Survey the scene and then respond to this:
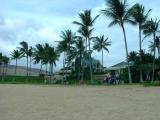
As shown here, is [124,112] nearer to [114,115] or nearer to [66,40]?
[114,115]

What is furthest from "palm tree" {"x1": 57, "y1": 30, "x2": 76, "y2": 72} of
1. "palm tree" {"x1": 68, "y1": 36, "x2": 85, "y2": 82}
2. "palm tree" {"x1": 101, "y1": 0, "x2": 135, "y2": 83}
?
"palm tree" {"x1": 101, "y1": 0, "x2": 135, "y2": 83}

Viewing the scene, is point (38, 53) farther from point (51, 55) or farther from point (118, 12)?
point (118, 12)

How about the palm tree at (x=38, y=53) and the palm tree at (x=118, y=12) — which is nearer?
the palm tree at (x=118, y=12)

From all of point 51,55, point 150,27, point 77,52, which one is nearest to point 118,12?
point 150,27

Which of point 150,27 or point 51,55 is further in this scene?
point 51,55

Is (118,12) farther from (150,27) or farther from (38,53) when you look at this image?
(38,53)

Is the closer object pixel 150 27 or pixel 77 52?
pixel 150 27

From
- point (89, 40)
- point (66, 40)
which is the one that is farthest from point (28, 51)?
point (89, 40)

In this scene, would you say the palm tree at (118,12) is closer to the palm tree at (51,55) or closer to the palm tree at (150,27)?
the palm tree at (150,27)

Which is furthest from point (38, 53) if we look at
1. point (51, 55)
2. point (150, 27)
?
point (150, 27)

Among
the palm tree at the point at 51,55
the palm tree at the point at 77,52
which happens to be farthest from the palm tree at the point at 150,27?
the palm tree at the point at 51,55

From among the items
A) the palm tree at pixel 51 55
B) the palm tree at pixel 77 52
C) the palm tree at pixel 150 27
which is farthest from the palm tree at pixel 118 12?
the palm tree at pixel 51 55

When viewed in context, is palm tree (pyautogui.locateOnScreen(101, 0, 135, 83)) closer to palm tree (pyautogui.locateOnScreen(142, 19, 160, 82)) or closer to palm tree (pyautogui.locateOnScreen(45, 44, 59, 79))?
palm tree (pyautogui.locateOnScreen(142, 19, 160, 82))

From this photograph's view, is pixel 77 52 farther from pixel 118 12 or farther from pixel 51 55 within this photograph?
pixel 118 12
